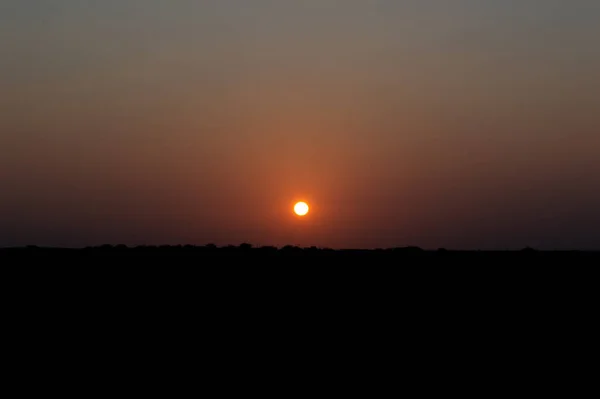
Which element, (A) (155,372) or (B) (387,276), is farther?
(B) (387,276)

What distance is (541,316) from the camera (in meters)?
28.9

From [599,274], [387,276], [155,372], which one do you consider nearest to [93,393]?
[155,372]

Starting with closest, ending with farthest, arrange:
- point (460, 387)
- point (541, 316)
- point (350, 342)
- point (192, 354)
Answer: point (460, 387), point (192, 354), point (350, 342), point (541, 316)

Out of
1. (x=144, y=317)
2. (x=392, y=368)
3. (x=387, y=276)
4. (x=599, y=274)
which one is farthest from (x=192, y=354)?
(x=599, y=274)

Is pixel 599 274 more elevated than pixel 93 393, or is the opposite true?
pixel 599 274

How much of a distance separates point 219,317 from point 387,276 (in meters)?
7.99

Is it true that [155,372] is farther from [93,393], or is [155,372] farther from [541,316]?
[541,316]

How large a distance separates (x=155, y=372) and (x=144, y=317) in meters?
4.59

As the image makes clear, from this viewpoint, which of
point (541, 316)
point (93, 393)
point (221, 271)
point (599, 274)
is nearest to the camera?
point (93, 393)

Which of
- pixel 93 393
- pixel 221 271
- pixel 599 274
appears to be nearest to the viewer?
pixel 93 393

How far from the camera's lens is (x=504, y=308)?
2950 cm

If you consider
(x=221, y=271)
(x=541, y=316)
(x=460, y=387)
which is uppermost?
(x=221, y=271)

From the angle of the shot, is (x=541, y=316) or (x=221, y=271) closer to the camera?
(x=541, y=316)

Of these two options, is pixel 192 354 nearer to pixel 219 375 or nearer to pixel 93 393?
pixel 219 375
